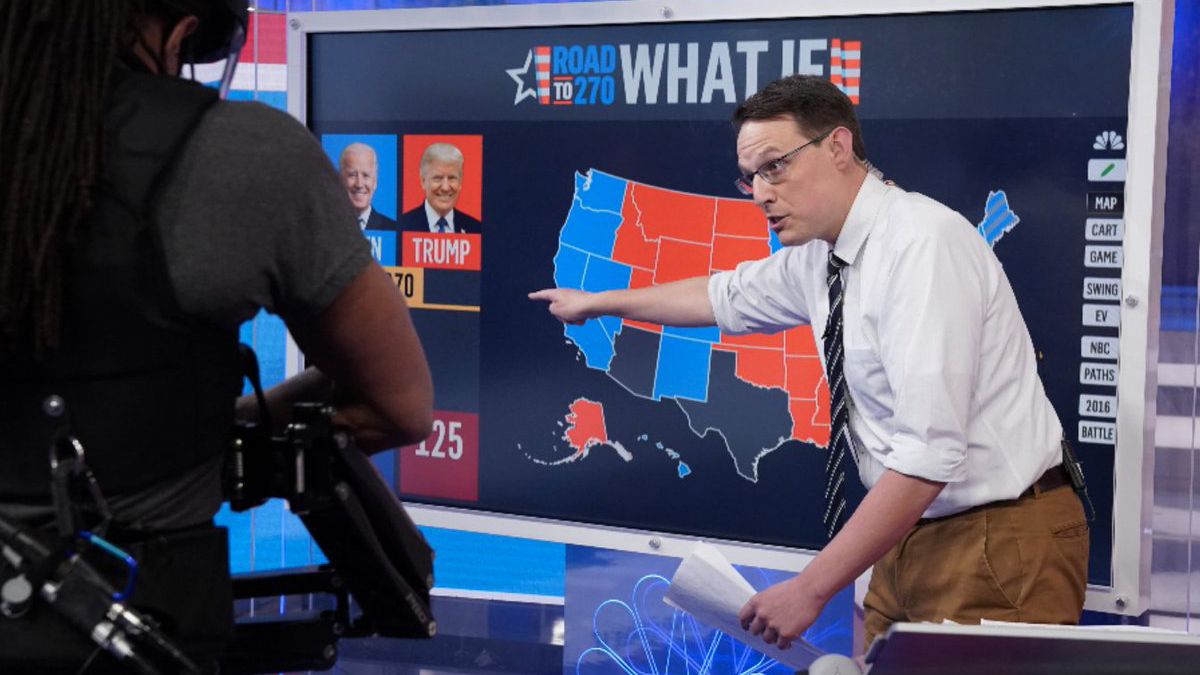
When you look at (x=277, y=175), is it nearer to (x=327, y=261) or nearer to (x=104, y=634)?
(x=327, y=261)

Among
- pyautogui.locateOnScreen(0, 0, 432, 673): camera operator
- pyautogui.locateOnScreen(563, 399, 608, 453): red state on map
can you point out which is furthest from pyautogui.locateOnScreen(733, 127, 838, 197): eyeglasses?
pyautogui.locateOnScreen(0, 0, 432, 673): camera operator

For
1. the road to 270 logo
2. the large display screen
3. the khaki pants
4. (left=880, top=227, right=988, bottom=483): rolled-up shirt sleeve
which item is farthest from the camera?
the road to 270 logo

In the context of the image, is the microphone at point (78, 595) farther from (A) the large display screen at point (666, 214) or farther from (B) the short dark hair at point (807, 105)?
(A) the large display screen at point (666, 214)

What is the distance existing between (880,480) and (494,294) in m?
1.19

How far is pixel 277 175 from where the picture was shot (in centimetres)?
115

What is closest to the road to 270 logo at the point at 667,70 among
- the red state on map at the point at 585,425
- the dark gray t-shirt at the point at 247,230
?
the red state on map at the point at 585,425

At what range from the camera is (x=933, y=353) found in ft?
6.24

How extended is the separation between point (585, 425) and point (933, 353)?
1073 mm

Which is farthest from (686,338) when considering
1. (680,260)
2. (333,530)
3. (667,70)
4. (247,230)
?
(247,230)

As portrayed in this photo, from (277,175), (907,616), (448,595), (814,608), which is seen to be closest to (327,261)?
(277,175)

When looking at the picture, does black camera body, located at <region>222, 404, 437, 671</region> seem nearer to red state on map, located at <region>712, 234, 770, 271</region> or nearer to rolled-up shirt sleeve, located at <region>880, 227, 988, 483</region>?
rolled-up shirt sleeve, located at <region>880, 227, 988, 483</region>

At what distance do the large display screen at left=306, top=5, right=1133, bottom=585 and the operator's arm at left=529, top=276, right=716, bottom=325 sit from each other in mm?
127

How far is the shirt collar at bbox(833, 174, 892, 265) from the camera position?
2.12m

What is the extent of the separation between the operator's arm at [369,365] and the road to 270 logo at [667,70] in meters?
1.44
